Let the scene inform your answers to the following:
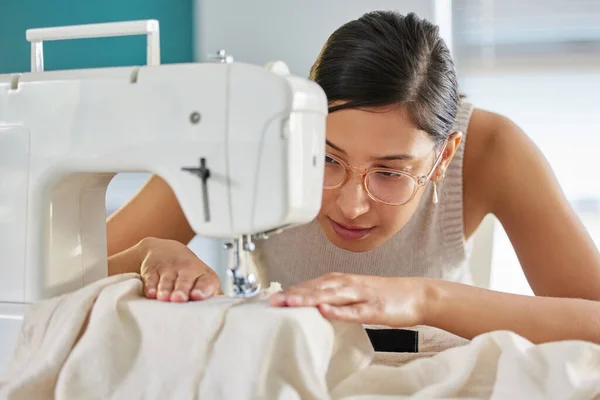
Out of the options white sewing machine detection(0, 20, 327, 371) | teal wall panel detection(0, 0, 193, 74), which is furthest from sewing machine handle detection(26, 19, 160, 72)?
teal wall panel detection(0, 0, 193, 74)

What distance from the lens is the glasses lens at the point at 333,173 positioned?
1.46m

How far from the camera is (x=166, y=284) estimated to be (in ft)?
3.60

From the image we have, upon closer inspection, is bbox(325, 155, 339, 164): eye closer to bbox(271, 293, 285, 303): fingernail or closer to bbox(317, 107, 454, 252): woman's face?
bbox(317, 107, 454, 252): woman's face

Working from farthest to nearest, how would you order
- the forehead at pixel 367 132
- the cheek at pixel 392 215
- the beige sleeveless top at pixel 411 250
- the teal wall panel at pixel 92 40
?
the teal wall panel at pixel 92 40
the beige sleeveless top at pixel 411 250
the cheek at pixel 392 215
the forehead at pixel 367 132

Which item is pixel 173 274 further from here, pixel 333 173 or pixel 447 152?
pixel 447 152

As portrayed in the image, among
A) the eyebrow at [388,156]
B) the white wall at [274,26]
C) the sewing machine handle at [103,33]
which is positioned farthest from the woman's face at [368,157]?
the white wall at [274,26]

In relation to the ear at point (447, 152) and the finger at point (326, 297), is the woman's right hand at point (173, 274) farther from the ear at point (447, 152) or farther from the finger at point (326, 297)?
the ear at point (447, 152)

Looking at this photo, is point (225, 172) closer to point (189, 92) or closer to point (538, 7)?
point (189, 92)

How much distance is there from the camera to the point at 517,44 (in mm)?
3436

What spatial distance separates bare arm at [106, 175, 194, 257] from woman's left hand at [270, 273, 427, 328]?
896mm

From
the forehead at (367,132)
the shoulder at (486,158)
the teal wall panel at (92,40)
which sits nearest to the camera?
the forehead at (367,132)

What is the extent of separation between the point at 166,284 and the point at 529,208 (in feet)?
3.15

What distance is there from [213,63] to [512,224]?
3.44 feet

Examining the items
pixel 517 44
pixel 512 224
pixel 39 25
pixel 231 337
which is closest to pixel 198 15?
pixel 39 25
